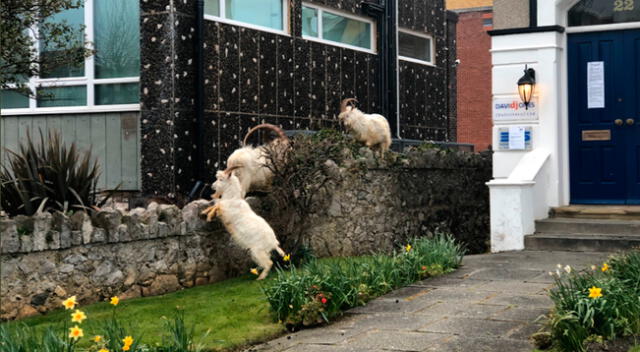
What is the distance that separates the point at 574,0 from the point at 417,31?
7.25 m

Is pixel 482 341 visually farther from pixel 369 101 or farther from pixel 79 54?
pixel 369 101

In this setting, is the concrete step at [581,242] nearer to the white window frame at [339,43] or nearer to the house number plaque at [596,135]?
the house number plaque at [596,135]

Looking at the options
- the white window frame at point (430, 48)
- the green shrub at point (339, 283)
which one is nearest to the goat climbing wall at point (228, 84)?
the white window frame at point (430, 48)

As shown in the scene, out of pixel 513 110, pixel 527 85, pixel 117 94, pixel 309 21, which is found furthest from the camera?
pixel 309 21

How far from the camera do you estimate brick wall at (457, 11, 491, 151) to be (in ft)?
126

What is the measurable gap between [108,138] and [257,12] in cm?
336

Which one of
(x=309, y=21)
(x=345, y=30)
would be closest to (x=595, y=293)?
(x=309, y=21)

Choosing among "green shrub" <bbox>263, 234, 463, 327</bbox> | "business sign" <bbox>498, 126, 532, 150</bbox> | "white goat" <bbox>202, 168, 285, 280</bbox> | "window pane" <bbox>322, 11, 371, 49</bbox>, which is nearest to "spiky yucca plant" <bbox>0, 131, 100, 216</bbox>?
"white goat" <bbox>202, 168, 285, 280</bbox>

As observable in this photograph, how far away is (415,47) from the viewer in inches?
813

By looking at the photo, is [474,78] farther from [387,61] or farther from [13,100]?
[13,100]

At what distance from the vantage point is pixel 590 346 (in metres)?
6.68

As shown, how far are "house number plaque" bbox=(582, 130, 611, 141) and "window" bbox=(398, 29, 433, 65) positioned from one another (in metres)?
6.75

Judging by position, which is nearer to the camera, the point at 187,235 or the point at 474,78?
the point at 187,235

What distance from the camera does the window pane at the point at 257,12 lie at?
48.1ft
